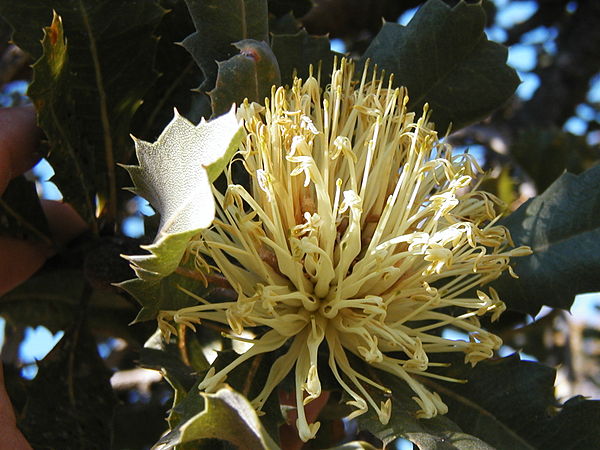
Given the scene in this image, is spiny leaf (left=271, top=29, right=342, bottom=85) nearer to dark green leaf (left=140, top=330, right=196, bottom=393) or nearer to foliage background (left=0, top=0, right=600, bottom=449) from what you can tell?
foliage background (left=0, top=0, right=600, bottom=449)

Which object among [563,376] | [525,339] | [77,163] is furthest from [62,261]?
[563,376]

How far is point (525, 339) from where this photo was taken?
9.15ft

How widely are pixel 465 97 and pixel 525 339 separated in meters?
1.72

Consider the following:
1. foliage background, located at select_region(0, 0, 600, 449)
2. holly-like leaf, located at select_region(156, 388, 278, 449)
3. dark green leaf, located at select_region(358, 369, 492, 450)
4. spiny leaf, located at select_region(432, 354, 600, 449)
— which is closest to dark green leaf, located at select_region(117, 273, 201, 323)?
foliage background, located at select_region(0, 0, 600, 449)

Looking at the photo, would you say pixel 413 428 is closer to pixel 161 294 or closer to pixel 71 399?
pixel 161 294

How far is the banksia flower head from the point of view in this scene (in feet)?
3.22

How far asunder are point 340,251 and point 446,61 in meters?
0.48

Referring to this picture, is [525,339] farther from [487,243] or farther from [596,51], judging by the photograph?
[487,243]

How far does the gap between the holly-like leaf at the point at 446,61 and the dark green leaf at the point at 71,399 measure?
773 millimetres

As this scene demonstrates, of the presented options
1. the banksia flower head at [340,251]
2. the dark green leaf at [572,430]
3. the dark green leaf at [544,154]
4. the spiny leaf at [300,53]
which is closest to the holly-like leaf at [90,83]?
the spiny leaf at [300,53]

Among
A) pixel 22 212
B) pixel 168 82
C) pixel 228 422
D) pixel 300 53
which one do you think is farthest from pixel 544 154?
pixel 228 422

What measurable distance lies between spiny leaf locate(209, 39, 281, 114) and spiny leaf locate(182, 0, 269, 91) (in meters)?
0.08

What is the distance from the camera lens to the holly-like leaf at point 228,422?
0.73 meters

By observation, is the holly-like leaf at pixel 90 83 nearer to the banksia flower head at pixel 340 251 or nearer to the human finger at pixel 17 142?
the human finger at pixel 17 142
